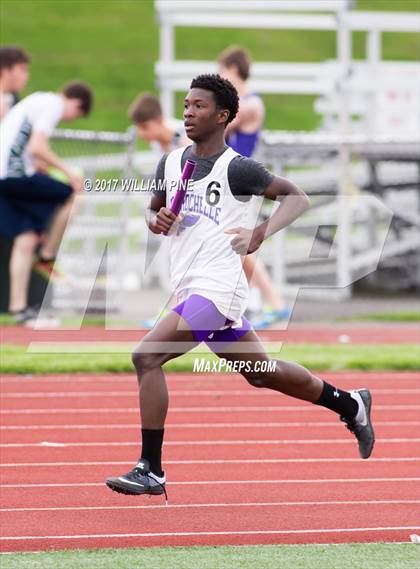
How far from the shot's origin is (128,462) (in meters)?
7.14

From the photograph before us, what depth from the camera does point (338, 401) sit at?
262 inches

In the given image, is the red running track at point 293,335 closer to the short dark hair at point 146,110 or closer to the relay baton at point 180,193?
the short dark hair at point 146,110

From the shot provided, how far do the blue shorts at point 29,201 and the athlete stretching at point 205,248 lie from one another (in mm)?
6439

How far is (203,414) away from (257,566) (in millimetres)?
3470

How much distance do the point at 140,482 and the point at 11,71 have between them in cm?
741

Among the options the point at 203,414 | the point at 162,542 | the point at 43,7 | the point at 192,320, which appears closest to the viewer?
the point at 162,542

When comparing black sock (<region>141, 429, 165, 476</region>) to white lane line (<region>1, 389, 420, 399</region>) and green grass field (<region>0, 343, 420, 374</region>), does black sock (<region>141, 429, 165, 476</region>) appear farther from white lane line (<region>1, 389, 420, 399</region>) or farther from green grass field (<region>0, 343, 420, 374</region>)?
green grass field (<region>0, 343, 420, 374</region>)

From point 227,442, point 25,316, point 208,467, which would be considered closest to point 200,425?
point 227,442

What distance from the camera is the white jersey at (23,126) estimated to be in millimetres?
12305

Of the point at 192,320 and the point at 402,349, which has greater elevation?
the point at 192,320

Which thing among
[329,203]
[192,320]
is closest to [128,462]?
[192,320]

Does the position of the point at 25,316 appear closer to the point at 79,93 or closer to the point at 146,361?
the point at 79,93

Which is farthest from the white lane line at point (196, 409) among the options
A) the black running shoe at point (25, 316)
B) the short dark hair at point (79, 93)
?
the short dark hair at point (79, 93)

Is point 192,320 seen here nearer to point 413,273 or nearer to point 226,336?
point 226,336
